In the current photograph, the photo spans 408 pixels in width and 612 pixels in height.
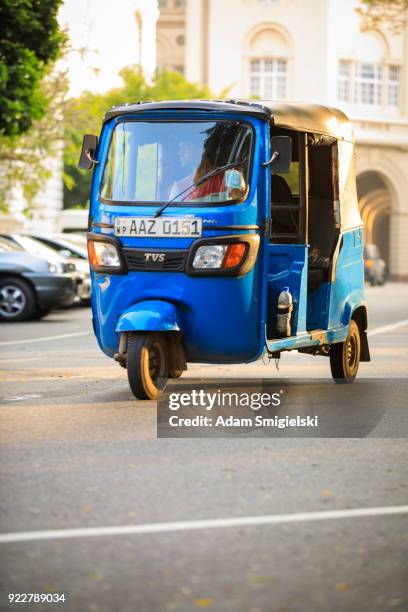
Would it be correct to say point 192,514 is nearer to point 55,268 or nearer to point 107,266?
point 107,266

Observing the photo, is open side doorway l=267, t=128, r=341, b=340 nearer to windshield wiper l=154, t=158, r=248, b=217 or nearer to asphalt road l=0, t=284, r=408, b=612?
windshield wiper l=154, t=158, r=248, b=217

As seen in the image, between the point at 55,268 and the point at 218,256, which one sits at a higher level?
the point at 218,256

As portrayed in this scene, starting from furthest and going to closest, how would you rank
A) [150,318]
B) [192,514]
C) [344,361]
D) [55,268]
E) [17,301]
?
1. [55,268]
2. [17,301]
3. [344,361]
4. [150,318]
5. [192,514]

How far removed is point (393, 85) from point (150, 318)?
65.5 metres

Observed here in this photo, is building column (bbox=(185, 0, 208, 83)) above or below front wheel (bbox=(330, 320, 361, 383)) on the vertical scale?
above

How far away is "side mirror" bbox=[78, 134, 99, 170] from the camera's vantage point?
11.7 meters

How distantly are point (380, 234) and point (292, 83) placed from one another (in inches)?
971

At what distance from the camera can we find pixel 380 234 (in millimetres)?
95375

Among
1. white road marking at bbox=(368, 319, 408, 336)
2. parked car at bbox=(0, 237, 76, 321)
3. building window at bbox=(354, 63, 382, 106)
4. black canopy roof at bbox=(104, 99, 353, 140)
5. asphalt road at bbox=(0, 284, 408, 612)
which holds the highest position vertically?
building window at bbox=(354, 63, 382, 106)

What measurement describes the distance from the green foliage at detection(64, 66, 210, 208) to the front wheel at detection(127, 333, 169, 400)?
23.1 m

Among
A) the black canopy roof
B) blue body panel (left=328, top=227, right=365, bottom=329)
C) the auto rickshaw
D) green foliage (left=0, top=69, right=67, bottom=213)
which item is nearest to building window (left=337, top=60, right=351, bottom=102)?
green foliage (left=0, top=69, right=67, bottom=213)

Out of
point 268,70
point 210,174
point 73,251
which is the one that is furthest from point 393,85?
point 210,174

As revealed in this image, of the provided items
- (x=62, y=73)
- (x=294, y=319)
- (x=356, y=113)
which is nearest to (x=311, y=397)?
(x=294, y=319)

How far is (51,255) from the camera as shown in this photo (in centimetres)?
2436
